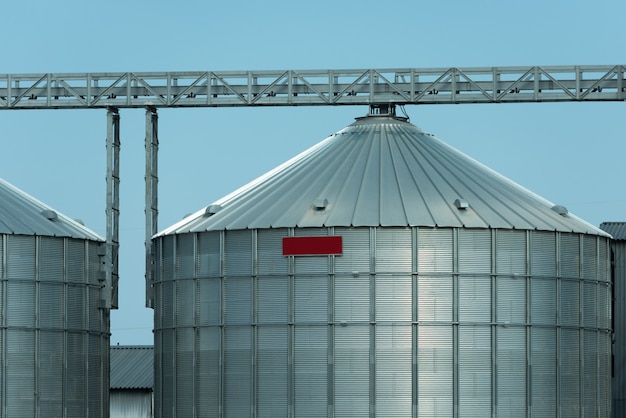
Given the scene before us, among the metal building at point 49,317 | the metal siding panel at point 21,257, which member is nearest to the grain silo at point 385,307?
the metal building at point 49,317

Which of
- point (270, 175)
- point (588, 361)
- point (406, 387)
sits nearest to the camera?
point (406, 387)

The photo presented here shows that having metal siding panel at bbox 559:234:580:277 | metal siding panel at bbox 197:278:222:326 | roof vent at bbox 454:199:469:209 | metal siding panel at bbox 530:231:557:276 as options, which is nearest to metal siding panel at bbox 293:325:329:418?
metal siding panel at bbox 197:278:222:326

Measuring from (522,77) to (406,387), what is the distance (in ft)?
74.3

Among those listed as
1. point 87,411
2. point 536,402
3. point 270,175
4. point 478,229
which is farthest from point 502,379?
point 87,411

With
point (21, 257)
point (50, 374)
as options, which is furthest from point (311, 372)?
point (21, 257)

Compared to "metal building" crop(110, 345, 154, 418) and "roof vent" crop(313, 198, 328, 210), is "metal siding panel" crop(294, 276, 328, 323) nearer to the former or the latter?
"roof vent" crop(313, 198, 328, 210)

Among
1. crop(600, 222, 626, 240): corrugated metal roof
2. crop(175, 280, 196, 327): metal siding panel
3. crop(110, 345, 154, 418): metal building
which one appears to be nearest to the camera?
crop(175, 280, 196, 327): metal siding panel

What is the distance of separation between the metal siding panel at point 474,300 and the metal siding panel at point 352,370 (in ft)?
16.2

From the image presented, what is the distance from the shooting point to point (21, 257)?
87.1m

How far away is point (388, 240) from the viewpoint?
78500mm

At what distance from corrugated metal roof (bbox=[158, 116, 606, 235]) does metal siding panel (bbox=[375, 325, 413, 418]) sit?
18.1 ft

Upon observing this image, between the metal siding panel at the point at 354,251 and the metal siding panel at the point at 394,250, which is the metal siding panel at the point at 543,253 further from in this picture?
the metal siding panel at the point at 354,251

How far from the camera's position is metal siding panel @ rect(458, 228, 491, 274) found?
78.8 metres

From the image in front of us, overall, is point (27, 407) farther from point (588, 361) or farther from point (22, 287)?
point (588, 361)
